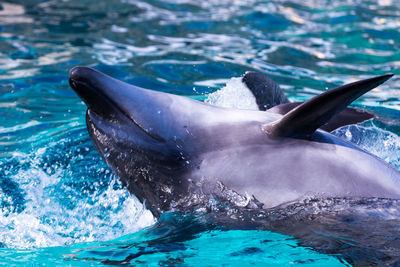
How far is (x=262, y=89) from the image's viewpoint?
5590 mm

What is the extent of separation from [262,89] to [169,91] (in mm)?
3115

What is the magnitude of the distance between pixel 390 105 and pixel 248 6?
348 inches

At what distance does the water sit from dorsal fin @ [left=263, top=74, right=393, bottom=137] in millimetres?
526

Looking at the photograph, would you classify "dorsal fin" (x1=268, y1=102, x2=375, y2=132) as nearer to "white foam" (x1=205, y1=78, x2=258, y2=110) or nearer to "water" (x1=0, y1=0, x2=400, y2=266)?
"water" (x1=0, y1=0, x2=400, y2=266)

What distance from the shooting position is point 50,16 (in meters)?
14.1

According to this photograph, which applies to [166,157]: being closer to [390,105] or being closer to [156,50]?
[390,105]

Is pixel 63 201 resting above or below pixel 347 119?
below

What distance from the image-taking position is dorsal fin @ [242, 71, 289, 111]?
18.3 ft

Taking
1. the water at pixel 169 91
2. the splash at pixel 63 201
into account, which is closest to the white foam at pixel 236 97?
the water at pixel 169 91

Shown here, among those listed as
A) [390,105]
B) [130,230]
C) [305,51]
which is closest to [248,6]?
[305,51]

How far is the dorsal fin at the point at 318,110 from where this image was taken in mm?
3473

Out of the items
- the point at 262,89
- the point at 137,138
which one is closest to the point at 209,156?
the point at 137,138

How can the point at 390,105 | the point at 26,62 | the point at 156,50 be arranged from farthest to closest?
the point at 156,50, the point at 26,62, the point at 390,105

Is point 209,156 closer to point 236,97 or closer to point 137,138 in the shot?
point 137,138
